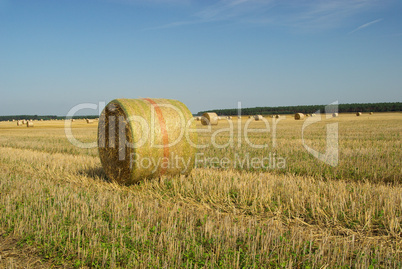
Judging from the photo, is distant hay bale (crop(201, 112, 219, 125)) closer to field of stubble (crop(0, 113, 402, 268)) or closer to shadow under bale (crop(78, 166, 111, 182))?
shadow under bale (crop(78, 166, 111, 182))

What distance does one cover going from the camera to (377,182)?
6.98m

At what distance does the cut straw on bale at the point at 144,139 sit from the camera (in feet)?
21.4

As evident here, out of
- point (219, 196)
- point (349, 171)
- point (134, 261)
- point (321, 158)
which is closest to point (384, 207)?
point (219, 196)

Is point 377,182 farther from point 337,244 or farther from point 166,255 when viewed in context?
point 166,255

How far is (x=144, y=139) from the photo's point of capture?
21.3 feet

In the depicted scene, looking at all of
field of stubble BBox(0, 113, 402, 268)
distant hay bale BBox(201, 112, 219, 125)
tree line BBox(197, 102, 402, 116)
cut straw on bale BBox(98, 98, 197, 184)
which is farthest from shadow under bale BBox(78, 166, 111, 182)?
tree line BBox(197, 102, 402, 116)

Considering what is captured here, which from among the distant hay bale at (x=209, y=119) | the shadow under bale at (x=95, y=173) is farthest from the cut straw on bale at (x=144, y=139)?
the distant hay bale at (x=209, y=119)

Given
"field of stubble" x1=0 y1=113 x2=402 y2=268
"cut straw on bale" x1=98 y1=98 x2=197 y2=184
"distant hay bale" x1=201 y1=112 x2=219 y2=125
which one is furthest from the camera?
"distant hay bale" x1=201 y1=112 x2=219 y2=125

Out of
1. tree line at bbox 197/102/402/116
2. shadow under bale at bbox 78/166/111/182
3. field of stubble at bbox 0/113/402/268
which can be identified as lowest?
field of stubble at bbox 0/113/402/268

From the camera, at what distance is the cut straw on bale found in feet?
21.4

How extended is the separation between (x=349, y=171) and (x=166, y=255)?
231 inches

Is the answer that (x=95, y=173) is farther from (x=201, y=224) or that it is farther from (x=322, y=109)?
(x=322, y=109)

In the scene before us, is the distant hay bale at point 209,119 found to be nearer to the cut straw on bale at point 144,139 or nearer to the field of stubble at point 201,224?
the cut straw on bale at point 144,139

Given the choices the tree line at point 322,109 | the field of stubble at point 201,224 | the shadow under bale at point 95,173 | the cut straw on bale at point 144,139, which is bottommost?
the field of stubble at point 201,224
